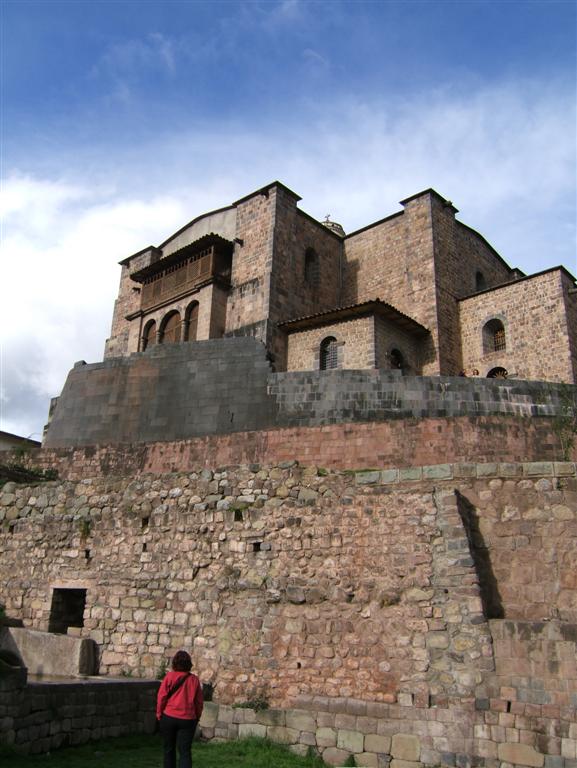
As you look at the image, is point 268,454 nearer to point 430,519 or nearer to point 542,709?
point 430,519

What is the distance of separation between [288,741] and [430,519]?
3.30 meters

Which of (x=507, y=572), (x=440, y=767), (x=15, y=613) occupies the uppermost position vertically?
(x=507, y=572)

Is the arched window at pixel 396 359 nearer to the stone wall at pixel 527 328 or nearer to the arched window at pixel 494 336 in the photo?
the stone wall at pixel 527 328

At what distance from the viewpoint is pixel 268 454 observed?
13.5 meters

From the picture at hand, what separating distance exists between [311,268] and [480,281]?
7.08 m

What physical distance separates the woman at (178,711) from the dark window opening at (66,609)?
5.03 m

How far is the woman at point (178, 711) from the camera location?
6.48 m

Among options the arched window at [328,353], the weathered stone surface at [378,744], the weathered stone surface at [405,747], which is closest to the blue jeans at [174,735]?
the weathered stone surface at [378,744]

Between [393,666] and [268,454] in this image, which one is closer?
[393,666]

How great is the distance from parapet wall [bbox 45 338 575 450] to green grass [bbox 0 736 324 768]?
6410 mm

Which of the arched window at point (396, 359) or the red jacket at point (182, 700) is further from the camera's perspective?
the arched window at point (396, 359)

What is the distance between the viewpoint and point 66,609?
1141 cm

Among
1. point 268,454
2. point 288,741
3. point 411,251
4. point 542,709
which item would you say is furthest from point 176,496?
point 411,251

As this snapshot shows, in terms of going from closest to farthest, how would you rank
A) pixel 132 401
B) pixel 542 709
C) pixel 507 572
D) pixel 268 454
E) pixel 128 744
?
pixel 542 709 < pixel 128 744 < pixel 507 572 < pixel 268 454 < pixel 132 401
